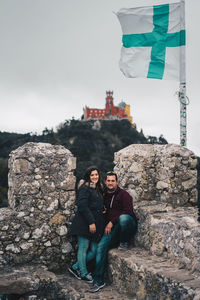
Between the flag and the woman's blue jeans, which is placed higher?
the flag

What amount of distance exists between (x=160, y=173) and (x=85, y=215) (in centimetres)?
130

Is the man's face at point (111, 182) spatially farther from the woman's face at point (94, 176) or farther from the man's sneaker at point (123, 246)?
the man's sneaker at point (123, 246)

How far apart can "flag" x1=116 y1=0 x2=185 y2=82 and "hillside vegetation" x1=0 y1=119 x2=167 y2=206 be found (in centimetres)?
2757

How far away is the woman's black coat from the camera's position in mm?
3293

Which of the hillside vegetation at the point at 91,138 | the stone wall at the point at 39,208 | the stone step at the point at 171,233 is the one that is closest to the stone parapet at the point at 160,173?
the stone step at the point at 171,233

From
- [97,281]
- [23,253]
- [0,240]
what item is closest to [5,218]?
[0,240]

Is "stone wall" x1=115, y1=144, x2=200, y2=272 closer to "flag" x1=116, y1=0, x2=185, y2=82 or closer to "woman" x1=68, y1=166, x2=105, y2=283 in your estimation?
"woman" x1=68, y1=166, x2=105, y2=283

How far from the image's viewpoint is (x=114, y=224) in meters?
3.37

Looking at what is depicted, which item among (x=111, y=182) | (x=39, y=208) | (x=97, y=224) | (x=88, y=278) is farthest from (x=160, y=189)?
(x=39, y=208)

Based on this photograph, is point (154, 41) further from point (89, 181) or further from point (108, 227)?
point (108, 227)

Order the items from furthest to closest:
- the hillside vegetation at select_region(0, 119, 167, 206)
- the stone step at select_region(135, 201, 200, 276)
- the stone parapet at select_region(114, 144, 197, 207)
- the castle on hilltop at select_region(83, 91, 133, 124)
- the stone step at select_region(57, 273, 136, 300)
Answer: the castle on hilltop at select_region(83, 91, 133, 124)
the hillside vegetation at select_region(0, 119, 167, 206)
the stone parapet at select_region(114, 144, 197, 207)
the stone step at select_region(57, 273, 136, 300)
the stone step at select_region(135, 201, 200, 276)

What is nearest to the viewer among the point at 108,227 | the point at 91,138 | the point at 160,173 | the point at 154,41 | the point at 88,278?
the point at 88,278

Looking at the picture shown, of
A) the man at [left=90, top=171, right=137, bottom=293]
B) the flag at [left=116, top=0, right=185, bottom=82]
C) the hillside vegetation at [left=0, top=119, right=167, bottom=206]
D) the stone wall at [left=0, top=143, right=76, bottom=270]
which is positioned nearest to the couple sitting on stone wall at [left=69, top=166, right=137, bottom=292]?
the man at [left=90, top=171, right=137, bottom=293]

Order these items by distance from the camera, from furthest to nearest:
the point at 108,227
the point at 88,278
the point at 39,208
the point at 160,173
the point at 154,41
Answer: the point at 154,41
the point at 160,173
the point at 39,208
the point at 108,227
the point at 88,278
